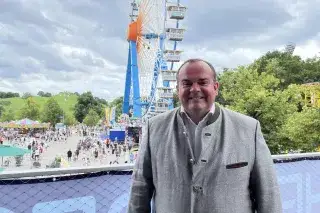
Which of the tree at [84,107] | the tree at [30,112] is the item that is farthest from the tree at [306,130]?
the tree at [84,107]

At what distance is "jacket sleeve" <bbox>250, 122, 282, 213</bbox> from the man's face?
0.23 metres

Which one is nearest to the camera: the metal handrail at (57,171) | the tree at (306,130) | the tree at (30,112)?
the metal handrail at (57,171)

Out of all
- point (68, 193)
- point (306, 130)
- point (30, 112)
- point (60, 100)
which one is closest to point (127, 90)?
point (306, 130)

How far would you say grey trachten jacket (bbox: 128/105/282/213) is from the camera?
4.03 feet

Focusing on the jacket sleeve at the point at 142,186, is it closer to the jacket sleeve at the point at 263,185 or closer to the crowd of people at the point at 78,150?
the jacket sleeve at the point at 263,185

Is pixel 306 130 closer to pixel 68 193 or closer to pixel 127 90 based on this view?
pixel 68 193

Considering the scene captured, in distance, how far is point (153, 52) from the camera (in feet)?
101

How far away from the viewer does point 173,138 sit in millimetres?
1317

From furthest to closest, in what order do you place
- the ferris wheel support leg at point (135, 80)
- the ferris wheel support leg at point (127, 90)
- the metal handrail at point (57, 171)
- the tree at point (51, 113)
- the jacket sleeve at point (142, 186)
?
the tree at point (51, 113)
the ferris wheel support leg at point (127, 90)
the ferris wheel support leg at point (135, 80)
the metal handrail at point (57, 171)
the jacket sleeve at point (142, 186)


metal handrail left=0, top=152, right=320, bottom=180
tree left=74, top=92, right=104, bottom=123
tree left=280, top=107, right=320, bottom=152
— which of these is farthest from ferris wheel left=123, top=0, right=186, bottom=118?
tree left=74, top=92, right=104, bottom=123

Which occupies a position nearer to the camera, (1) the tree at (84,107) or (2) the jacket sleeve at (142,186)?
(2) the jacket sleeve at (142,186)

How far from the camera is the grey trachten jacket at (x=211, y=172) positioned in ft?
4.03

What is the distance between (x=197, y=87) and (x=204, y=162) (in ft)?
0.84

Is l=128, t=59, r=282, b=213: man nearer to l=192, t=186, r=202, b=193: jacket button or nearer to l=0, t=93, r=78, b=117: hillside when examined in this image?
l=192, t=186, r=202, b=193: jacket button
